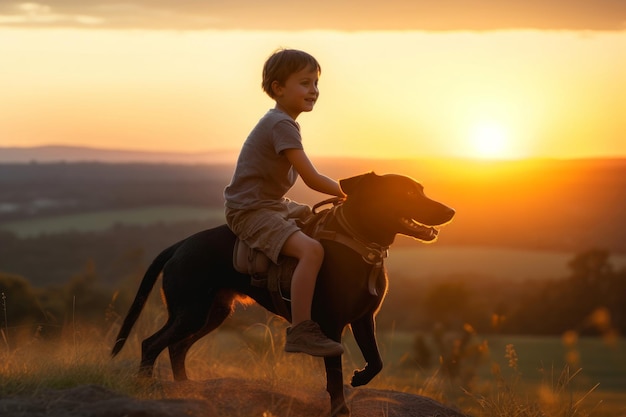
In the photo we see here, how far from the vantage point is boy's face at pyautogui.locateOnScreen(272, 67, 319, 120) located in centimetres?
600

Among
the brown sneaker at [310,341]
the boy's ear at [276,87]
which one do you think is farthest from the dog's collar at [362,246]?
the boy's ear at [276,87]

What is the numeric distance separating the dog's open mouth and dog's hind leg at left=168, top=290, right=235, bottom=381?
58.1 inches

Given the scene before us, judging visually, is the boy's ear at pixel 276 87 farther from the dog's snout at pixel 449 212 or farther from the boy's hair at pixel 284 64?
the dog's snout at pixel 449 212

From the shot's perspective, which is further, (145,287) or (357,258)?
(145,287)

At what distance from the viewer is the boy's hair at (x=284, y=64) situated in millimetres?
5977

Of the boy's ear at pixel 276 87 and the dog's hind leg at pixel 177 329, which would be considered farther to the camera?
the dog's hind leg at pixel 177 329

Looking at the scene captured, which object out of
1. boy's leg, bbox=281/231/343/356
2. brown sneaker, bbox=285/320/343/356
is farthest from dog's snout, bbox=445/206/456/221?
brown sneaker, bbox=285/320/343/356

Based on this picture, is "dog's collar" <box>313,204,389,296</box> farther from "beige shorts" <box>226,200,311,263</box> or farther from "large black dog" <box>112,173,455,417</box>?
"beige shorts" <box>226,200,311,263</box>

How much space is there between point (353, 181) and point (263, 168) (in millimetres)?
655

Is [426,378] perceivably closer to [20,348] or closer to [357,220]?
[357,220]

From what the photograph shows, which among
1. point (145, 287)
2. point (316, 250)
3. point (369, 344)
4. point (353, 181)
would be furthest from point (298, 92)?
point (145, 287)

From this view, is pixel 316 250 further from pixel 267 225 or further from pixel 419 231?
pixel 419 231

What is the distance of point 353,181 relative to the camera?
5.83 metres

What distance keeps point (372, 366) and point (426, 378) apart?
2031 mm
